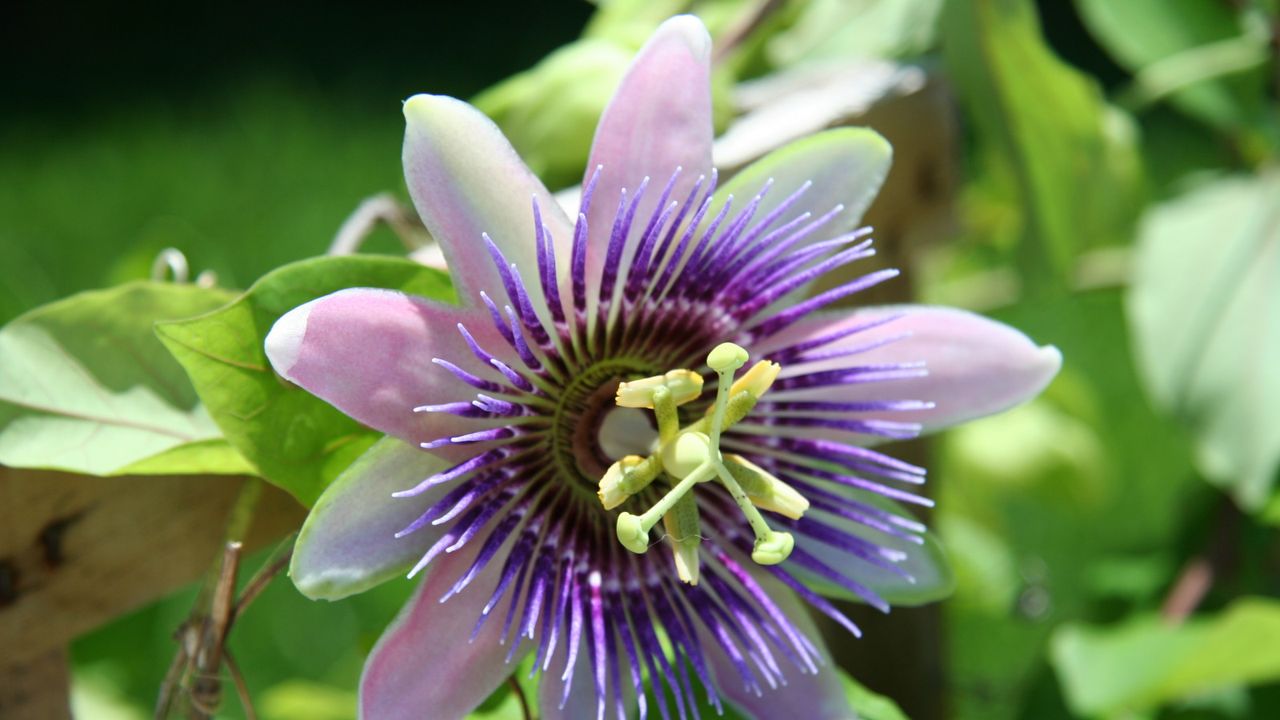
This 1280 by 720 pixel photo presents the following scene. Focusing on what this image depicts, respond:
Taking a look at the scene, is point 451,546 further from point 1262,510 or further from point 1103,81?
point 1103,81

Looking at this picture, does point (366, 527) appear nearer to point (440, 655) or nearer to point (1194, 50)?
point (440, 655)

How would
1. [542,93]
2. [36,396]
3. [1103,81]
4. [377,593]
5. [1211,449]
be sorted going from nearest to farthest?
[36,396] < [542,93] < [1211,449] < [377,593] < [1103,81]

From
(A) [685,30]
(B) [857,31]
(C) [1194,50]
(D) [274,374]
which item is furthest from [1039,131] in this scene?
(D) [274,374]

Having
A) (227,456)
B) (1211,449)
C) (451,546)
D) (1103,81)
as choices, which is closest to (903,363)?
(451,546)

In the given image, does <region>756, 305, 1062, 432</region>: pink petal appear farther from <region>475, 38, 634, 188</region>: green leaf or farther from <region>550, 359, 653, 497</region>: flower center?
<region>475, 38, 634, 188</region>: green leaf

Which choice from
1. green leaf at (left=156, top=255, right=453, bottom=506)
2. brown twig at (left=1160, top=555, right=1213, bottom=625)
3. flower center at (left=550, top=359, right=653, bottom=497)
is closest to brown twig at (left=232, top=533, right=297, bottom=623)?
green leaf at (left=156, top=255, right=453, bottom=506)
